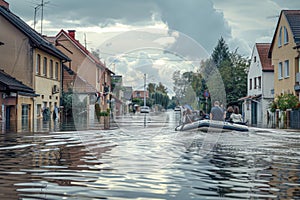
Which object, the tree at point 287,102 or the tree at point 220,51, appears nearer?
the tree at point 287,102

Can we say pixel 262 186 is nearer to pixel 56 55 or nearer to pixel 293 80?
pixel 293 80

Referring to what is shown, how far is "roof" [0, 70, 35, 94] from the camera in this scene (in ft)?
108

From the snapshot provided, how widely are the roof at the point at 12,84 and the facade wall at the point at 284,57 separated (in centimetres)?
2023

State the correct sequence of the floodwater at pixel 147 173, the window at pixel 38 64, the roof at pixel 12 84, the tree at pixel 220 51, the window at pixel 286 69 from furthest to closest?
1. the tree at pixel 220 51
2. the window at pixel 286 69
3. the window at pixel 38 64
4. the roof at pixel 12 84
5. the floodwater at pixel 147 173

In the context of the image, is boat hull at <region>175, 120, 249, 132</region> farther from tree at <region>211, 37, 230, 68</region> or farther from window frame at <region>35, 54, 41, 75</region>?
tree at <region>211, 37, 230, 68</region>

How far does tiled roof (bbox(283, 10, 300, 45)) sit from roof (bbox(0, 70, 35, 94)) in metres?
20.7

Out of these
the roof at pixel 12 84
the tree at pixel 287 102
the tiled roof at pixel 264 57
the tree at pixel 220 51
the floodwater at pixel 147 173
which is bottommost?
the floodwater at pixel 147 173

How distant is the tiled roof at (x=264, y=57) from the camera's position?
54381 mm

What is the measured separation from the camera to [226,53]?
320ft

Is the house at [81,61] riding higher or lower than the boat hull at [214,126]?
higher

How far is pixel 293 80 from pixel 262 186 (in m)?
32.9

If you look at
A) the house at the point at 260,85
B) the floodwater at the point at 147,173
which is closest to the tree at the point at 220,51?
the house at the point at 260,85

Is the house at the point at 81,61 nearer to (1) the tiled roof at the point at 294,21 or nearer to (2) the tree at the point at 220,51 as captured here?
(1) the tiled roof at the point at 294,21

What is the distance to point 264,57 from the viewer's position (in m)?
56.0
